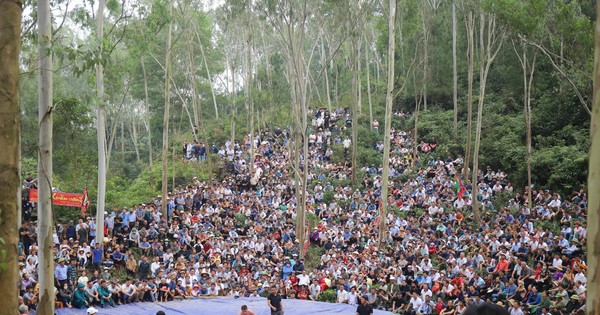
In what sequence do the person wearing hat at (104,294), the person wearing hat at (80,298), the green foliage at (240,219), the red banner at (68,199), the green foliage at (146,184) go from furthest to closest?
the green foliage at (146,184)
the green foliage at (240,219)
the red banner at (68,199)
the person wearing hat at (104,294)
the person wearing hat at (80,298)

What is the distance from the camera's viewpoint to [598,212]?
4094mm

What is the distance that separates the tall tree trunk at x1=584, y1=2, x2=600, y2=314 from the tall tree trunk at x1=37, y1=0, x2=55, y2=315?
26.9ft

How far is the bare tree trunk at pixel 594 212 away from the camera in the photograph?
4020 millimetres

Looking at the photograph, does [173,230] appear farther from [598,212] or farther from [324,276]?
[598,212]

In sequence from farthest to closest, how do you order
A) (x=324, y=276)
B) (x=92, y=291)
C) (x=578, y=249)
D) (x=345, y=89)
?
(x=345, y=89) < (x=324, y=276) < (x=578, y=249) < (x=92, y=291)

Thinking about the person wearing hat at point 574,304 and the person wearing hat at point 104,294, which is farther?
the person wearing hat at point 104,294

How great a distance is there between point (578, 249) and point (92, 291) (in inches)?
507

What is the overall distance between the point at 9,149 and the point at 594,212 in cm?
407

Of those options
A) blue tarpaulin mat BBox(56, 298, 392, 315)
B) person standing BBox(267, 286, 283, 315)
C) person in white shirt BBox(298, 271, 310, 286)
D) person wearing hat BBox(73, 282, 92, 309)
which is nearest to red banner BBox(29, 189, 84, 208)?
blue tarpaulin mat BBox(56, 298, 392, 315)

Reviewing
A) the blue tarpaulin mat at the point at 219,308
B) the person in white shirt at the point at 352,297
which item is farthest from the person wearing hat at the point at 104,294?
the person in white shirt at the point at 352,297

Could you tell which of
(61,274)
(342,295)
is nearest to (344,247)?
(342,295)

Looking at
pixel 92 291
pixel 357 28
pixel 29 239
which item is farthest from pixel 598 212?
pixel 357 28

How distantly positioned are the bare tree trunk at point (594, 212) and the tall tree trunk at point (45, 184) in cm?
819

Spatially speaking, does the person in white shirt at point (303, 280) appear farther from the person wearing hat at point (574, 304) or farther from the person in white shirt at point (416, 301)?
the person wearing hat at point (574, 304)
